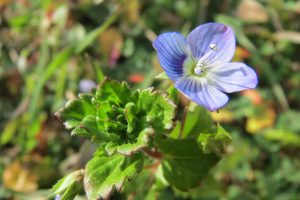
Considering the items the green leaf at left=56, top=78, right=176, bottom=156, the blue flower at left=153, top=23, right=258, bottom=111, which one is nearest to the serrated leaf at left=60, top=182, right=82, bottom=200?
the green leaf at left=56, top=78, right=176, bottom=156

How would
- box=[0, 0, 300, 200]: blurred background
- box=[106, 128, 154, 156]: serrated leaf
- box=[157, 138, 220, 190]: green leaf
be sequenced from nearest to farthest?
box=[106, 128, 154, 156]: serrated leaf, box=[157, 138, 220, 190]: green leaf, box=[0, 0, 300, 200]: blurred background

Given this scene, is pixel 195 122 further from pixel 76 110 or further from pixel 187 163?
pixel 76 110

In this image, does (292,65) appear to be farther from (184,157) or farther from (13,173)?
(13,173)

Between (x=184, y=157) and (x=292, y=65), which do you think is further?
(x=292, y=65)

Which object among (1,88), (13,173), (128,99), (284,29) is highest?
(128,99)

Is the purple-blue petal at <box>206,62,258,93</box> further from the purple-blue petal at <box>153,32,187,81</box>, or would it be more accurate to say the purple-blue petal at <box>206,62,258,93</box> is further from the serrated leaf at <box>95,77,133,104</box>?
the serrated leaf at <box>95,77,133,104</box>

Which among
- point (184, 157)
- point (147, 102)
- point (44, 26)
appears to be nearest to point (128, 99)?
point (147, 102)
